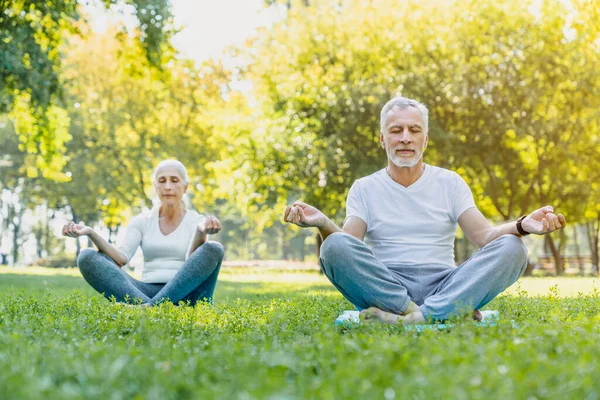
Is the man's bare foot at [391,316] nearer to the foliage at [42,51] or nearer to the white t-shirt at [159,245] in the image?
the white t-shirt at [159,245]

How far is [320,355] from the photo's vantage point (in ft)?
13.1

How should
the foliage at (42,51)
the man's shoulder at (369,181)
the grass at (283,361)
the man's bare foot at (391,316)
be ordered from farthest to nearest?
the foliage at (42,51), the man's shoulder at (369,181), the man's bare foot at (391,316), the grass at (283,361)

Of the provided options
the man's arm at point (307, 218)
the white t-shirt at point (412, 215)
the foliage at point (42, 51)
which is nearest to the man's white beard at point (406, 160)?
the white t-shirt at point (412, 215)

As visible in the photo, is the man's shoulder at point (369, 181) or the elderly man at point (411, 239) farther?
the man's shoulder at point (369, 181)

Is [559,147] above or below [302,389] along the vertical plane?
above

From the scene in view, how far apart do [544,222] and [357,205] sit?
1666 mm

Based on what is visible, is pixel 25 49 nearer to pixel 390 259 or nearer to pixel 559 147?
pixel 390 259

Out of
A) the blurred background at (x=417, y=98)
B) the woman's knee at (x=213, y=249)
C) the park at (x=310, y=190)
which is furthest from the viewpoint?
the blurred background at (x=417, y=98)

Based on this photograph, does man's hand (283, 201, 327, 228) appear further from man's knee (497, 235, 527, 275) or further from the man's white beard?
man's knee (497, 235, 527, 275)

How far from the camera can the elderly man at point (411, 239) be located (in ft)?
19.7

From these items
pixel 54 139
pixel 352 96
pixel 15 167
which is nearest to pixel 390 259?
pixel 54 139

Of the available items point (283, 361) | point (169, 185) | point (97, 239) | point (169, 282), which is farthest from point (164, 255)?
point (283, 361)

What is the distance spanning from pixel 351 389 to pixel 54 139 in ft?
67.0

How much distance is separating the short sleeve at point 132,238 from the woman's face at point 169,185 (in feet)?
1.26
